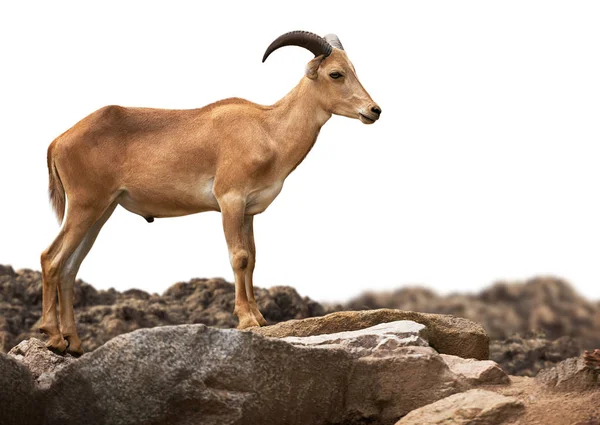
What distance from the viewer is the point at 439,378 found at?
1070 cm

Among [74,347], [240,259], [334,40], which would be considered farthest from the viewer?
[334,40]

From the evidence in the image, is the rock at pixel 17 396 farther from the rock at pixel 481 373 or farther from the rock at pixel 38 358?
the rock at pixel 481 373

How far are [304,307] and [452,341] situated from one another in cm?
662

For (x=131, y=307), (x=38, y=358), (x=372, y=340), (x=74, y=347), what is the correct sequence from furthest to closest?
(x=131, y=307)
(x=74, y=347)
(x=38, y=358)
(x=372, y=340)

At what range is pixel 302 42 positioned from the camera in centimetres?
1276

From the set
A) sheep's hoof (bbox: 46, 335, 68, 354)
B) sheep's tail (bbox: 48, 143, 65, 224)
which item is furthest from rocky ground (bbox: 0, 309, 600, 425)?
sheep's tail (bbox: 48, 143, 65, 224)

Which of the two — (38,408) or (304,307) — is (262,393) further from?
(304,307)

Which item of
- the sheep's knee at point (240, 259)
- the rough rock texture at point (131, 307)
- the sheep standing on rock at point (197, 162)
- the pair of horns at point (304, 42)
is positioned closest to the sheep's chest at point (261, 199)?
the sheep standing on rock at point (197, 162)

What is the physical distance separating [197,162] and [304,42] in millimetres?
1948

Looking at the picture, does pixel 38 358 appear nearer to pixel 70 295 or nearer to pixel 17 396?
pixel 70 295

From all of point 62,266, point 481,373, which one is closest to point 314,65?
point 62,266

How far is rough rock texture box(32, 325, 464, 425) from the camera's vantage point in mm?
9453

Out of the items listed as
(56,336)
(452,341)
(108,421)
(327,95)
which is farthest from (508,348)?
(108,421)

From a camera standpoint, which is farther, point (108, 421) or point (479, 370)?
point (479, 370)
